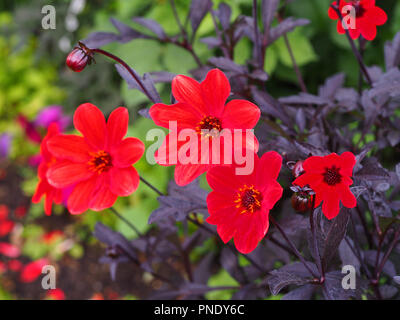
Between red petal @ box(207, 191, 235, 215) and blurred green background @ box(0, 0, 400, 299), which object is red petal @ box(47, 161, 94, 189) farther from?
blurred green background @ box(0, 0, 400, 299)

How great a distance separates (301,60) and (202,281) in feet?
2.66

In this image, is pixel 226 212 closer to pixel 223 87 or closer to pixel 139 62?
pixel 223 87

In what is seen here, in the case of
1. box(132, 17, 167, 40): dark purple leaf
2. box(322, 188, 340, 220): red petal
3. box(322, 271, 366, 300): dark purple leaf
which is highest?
box(132, 17, 167, 40): dark purple leaf

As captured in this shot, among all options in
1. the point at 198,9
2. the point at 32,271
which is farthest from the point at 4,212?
the point at 198,9

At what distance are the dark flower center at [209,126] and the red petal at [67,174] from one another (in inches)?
6.2

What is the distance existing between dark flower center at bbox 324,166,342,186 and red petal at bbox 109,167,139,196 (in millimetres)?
213

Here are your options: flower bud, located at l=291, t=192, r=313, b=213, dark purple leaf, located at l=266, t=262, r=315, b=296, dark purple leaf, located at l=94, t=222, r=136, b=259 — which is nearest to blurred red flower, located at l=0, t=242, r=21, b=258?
dark purple leaf, located at l=94, t=222, r=136, b=259

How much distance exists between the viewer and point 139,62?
4.75ft

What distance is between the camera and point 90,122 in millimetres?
519

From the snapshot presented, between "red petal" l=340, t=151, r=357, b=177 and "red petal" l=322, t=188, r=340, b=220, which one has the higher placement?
"red petal" l=340, t=151, r=357, b=177

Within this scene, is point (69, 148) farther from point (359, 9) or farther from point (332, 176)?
point (359, 9)

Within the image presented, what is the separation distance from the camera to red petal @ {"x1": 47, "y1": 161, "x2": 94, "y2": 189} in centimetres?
53

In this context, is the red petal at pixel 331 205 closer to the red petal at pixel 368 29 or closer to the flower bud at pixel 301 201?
the flower bud at pixel 301 201

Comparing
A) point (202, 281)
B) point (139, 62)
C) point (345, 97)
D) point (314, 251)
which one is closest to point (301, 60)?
point (139, 62)
